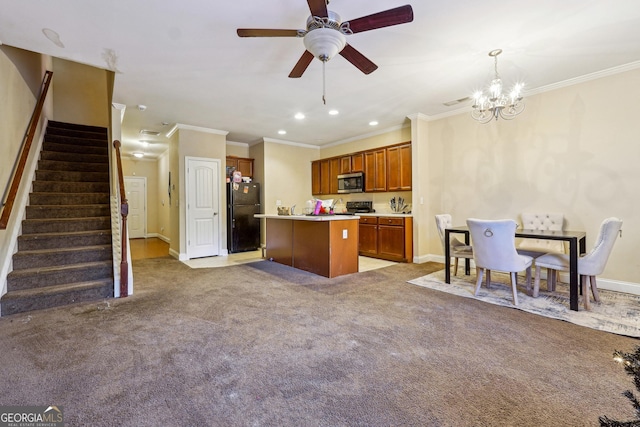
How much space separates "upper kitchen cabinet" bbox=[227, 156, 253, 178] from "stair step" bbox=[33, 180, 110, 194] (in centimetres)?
257

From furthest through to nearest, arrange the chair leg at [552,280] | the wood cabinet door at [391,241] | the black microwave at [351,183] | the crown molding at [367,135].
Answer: the black microwave at [351,183] → the crown molding at [367,135] → the wood cabinet door at [391,241] → the chair leg at [552,280]

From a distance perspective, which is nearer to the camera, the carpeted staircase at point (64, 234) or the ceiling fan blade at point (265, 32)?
the ceiling fan blade at point (265, 32)

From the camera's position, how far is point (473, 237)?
3223 mm

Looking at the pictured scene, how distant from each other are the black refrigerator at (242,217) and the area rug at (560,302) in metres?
3.95

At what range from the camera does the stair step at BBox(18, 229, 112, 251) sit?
11.1ft

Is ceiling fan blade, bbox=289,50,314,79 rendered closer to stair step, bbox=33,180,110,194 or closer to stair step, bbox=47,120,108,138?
stair step, bbox=33,180,110,194

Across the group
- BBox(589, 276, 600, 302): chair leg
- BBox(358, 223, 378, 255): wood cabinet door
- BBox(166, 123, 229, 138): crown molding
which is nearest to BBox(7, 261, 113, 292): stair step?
BBox(166, 123, 229, 138): crown molding

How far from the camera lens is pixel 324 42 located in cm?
218

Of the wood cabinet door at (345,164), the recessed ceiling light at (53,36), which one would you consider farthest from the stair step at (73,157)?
the wood cabinet door at (345,164)

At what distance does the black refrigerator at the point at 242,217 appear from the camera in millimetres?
6371

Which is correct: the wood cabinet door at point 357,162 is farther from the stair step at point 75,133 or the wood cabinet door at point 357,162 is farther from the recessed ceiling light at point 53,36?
the stair step at point 75,133

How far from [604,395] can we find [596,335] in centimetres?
95

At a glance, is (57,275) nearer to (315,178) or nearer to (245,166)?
(245,166)

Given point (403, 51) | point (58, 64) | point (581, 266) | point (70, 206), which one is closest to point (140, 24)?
point (403, 51)
